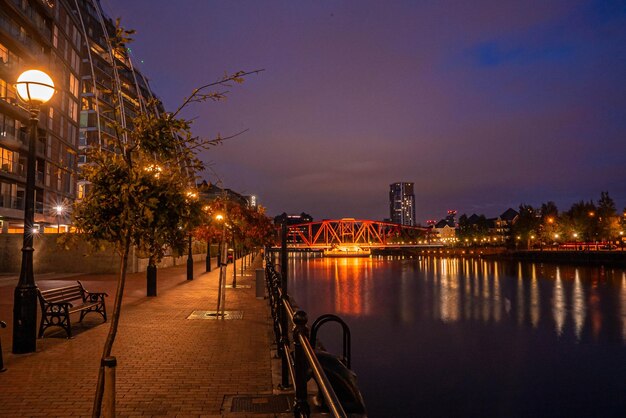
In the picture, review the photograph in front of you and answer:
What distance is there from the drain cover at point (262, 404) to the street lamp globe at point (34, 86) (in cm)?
539

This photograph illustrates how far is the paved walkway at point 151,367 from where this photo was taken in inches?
240

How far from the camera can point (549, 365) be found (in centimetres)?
1455

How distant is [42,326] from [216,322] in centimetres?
380

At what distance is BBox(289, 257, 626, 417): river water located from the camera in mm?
11195

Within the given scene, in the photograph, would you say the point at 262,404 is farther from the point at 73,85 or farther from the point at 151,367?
the point at 73,85

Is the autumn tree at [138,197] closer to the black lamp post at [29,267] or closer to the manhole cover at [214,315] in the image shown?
the black lamp post at [29,267]

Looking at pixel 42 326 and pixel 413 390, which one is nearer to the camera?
pixel 42 326

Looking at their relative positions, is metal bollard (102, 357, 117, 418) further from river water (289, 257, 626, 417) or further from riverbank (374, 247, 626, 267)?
riverbank (374, 247, 626, 267)

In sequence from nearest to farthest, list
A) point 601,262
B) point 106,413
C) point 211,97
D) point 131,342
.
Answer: point 106,413
point 211,97
point 131,342
point 601,262

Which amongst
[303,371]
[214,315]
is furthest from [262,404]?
[214,315]

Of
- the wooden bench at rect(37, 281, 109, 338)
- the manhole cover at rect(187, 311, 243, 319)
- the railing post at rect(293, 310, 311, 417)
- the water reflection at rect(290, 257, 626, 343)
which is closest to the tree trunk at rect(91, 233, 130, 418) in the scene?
the railing post at rect(293, 310, 311, 417)

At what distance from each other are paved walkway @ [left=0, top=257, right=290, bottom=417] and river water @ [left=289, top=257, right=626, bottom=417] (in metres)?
3.39

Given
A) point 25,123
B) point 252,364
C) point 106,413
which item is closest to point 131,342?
point 252,364

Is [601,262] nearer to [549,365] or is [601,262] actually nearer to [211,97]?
[549,365]
